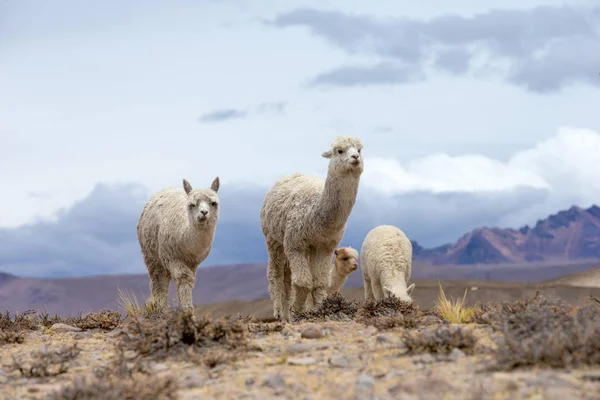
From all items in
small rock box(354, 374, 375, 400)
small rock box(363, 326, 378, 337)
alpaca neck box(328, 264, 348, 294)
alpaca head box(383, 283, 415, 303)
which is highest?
alpaca neck box(328, 264, 348, 294)

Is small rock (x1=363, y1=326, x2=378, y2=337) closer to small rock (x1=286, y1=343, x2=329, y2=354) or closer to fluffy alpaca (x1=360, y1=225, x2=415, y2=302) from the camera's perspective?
small rock (x1=286, y1=343, x2=329, y2=354)

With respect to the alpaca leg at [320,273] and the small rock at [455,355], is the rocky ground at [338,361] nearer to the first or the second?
the small rock at [455,355]

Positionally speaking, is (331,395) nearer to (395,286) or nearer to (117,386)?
(117,386)

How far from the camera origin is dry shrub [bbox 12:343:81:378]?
30.5 feet

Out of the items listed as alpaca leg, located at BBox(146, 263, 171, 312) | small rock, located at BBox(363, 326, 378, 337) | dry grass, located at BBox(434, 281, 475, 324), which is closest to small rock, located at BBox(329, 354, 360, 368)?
small rock, located at BBox(363, 326, 378, 337)

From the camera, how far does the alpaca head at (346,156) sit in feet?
42.9

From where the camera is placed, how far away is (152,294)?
1662cm

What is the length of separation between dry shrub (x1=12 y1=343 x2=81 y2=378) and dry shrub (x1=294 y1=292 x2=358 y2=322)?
457cm

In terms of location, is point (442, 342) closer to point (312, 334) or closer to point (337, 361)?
point (337, 361)

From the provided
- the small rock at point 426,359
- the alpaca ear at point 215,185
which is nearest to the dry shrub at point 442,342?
the small rock at point 426,359

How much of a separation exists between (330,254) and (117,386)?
7028mm

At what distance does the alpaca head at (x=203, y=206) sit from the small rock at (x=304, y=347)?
431 centimetres

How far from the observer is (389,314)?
40.0 ft

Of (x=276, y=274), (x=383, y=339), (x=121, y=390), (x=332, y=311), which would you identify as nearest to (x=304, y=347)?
(x=383, y=339)
